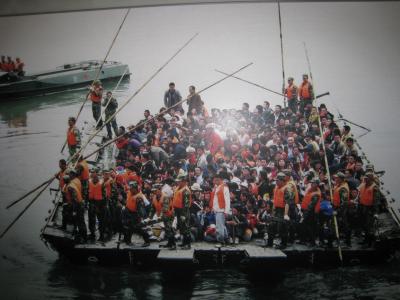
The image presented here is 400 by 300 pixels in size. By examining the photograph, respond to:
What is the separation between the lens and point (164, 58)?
451 cm

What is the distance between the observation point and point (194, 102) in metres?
4.55

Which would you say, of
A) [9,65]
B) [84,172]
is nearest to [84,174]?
[84,172]

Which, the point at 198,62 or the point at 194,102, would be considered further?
the point at 194,102

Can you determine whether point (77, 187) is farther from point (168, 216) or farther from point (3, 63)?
point (3, 63)

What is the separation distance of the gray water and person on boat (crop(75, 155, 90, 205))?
13.8 inches

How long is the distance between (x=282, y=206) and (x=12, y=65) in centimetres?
359

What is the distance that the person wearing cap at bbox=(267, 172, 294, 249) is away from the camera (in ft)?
12.4

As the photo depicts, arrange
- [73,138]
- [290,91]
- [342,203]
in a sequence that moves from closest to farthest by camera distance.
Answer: [342,203] → [73,138] → [290,91]

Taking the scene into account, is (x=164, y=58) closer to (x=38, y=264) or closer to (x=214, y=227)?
(x=214, y=227)

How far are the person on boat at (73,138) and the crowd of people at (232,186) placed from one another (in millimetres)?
11

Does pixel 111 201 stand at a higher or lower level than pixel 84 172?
lower

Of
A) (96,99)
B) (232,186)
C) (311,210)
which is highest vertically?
(96,99)

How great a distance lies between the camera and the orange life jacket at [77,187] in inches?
152

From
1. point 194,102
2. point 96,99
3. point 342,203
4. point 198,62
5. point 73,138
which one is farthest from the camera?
point 194,102
